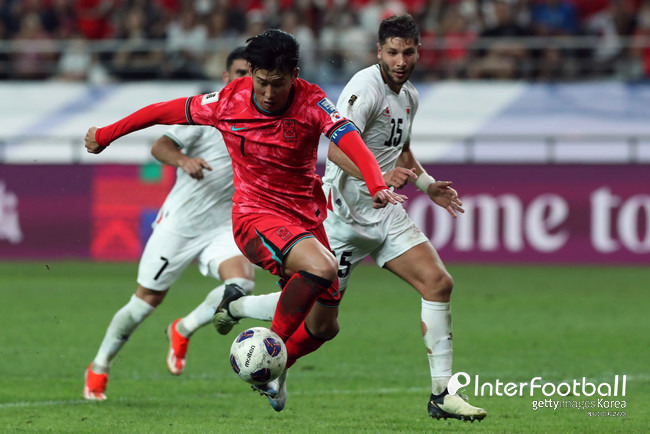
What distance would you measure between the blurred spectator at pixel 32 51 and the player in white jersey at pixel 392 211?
14.7m

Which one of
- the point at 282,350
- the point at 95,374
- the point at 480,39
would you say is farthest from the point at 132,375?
the point at 480,39

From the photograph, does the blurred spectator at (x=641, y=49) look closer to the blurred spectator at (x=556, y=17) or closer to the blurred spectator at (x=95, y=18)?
the blurred spectator at (x=556, y=17)

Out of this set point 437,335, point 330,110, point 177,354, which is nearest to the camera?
point 330,110

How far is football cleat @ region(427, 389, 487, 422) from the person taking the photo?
598 cm

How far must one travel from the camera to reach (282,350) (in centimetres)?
597

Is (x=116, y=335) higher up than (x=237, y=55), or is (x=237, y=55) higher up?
(x=237, y=55)

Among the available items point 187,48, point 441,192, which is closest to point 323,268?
point 441,192

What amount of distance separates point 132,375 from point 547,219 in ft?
28.3

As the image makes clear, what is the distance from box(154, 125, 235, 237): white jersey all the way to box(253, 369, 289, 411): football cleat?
1773mm

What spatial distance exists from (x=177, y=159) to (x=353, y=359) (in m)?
2.46

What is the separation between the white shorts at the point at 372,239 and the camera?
6.68 meters

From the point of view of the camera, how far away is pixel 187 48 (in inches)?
776

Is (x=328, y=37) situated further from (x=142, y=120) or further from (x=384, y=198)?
(x=384, y=198)

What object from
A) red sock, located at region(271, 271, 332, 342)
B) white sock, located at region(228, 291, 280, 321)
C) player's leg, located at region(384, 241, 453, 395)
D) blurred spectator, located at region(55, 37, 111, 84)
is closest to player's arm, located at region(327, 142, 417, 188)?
red sock, located at region(271, 271, 332, 342)
